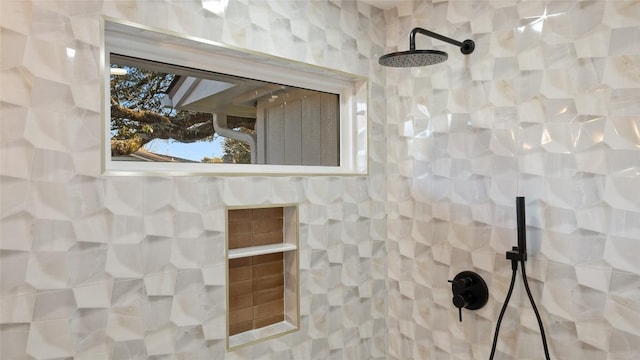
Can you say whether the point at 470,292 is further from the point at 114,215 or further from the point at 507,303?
the point at 114,215

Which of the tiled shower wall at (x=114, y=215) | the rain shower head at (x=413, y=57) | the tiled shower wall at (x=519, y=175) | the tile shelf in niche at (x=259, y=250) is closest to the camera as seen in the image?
the tiled shower wall at (x=114, y=215)

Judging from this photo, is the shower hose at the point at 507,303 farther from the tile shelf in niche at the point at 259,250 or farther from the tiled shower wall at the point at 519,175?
the tile shelf in niche at the point at 259,250

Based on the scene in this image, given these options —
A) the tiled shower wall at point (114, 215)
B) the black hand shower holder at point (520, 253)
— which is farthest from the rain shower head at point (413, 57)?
the black hand shower holder at point (520, 253)

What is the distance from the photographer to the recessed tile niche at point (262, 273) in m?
1.88

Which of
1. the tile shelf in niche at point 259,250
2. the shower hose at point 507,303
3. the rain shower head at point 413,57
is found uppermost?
the rain shower head at point 413,57

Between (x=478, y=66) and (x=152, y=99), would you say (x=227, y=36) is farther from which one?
(x=478, y=66)

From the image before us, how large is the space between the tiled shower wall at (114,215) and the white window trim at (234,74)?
0.04m

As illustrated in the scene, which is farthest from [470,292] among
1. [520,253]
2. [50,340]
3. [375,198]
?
[50,340]

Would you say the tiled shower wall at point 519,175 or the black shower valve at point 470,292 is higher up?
the tiled shower wall at point 519,175

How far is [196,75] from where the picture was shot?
1793 mm

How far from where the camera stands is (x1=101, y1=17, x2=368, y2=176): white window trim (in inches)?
60.3

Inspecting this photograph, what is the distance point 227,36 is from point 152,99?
40cm

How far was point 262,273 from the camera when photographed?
199 cm

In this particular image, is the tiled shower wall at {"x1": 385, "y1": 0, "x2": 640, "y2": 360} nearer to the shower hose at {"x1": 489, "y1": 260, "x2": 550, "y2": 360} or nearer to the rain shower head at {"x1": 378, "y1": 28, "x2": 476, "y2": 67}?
the shower hose at {"x1": 489, "y1": 260, "x2": 550, "y2": 360}
